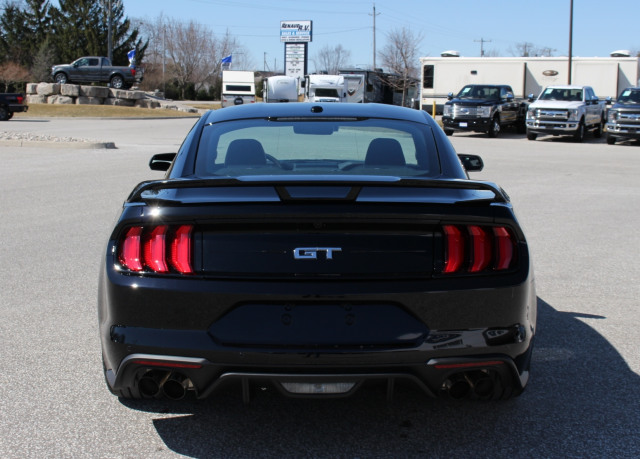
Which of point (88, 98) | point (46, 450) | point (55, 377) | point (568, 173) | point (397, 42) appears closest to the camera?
point (46, 450)

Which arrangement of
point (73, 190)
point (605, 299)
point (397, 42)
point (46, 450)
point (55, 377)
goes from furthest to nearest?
point (397, 42) < point (73, 190) < point (605, 299) < point (55, 377) < point (46, 450)

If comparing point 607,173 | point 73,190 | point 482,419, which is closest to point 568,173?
point 607,173

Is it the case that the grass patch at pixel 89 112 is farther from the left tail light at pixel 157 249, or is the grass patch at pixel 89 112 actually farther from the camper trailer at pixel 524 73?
the left tail light at pixel 157 249

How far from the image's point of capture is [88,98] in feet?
164

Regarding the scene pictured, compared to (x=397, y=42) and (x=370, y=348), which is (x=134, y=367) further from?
(x=397, y=42)

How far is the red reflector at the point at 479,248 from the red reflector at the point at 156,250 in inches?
50.6

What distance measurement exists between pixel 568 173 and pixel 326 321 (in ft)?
49.8

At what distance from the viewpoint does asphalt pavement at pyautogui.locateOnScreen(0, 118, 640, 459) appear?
11.4ft

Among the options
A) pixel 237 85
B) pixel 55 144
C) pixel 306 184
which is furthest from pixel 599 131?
pixel 237 85

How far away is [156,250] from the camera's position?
3.27 m

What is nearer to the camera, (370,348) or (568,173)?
(370,348)

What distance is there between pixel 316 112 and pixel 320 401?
1784 mm

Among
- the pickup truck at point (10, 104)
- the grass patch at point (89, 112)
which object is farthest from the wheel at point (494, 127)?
the pickup truck at point (10, 104)

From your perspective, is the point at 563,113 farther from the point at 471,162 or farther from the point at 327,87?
the point at 471,162
